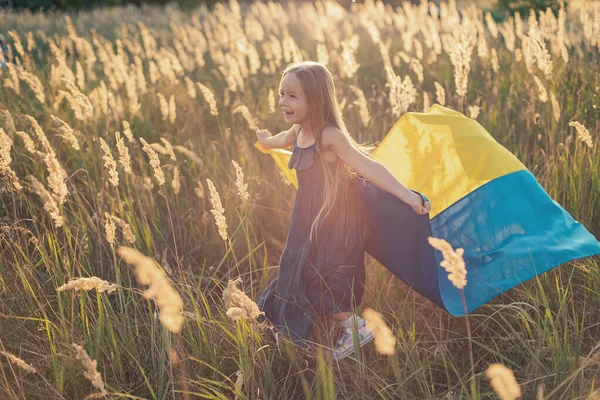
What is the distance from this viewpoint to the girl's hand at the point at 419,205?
2.19 meters

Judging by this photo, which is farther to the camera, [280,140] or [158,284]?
[280,140]

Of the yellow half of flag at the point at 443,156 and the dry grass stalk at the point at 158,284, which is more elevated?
the dry grass stalk at the point at 158,284

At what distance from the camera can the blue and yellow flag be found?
225 centimetres

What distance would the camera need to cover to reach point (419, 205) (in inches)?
86.4

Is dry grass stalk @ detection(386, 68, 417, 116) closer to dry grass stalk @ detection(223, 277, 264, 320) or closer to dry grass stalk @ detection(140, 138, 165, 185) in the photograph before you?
dry grass stalk @ detection(140, 138, 165, 185)

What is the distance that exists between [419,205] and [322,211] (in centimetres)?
37

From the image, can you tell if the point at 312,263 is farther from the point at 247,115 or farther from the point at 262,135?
the point at 247,115

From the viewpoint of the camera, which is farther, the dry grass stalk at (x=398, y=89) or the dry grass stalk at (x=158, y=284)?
the dry grass stalk at (x=398, y=89)

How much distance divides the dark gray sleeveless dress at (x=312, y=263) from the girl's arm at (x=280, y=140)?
0.19 meters

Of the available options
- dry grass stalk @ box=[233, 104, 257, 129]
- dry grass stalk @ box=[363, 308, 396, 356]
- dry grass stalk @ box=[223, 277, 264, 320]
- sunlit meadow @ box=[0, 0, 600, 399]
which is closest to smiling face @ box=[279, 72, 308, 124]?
sunlit meadow @ box=[0, 0, 600, 399]

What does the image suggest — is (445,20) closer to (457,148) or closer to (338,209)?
(457,148)

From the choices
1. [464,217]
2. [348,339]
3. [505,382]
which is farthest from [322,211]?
[505,382]

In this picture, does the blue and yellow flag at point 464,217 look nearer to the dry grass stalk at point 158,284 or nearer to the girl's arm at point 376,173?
the girl's arm at point 376,173

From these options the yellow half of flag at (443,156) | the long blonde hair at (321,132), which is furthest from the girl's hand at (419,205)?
the yellow half of flag at (443,156)
